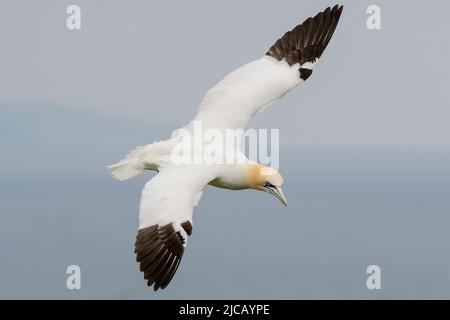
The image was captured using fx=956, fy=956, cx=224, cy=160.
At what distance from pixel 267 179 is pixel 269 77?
235cm

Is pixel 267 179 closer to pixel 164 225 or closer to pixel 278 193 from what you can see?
pixel 278 193

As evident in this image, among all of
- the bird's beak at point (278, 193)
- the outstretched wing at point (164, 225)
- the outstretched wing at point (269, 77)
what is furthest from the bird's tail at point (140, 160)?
the bird's beak at point (278, 193)

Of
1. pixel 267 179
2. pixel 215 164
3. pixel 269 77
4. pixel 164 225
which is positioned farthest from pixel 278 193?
pixel 269 77

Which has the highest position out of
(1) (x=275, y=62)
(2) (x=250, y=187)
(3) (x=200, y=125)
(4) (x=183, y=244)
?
(1) (x=275, y=62)

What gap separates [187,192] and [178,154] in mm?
1003

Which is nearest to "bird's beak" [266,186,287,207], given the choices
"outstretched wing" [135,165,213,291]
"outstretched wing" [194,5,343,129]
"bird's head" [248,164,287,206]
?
"bird's head" [248,164,287,206]

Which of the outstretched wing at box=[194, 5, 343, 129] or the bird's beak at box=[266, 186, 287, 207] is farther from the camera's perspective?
the outstretched wing at box=[194, 5, 343, 129]

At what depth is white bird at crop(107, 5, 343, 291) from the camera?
12.5 meters

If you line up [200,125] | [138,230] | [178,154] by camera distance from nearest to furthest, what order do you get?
[138,230] < [178,154] < [200,125]

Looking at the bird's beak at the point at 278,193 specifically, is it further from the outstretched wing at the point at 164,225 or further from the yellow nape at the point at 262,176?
the outstretched wing at the point at 164,225

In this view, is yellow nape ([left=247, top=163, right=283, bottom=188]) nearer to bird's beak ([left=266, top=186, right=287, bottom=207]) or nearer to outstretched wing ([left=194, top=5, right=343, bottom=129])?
bird's beak ([left=266, top=186, right=287, bottom=207])

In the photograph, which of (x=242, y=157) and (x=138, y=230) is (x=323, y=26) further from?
A: (x=138, y=230)

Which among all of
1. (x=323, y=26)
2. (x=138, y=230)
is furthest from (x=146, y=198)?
(x=323, y=26)

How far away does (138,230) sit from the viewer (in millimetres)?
12516
